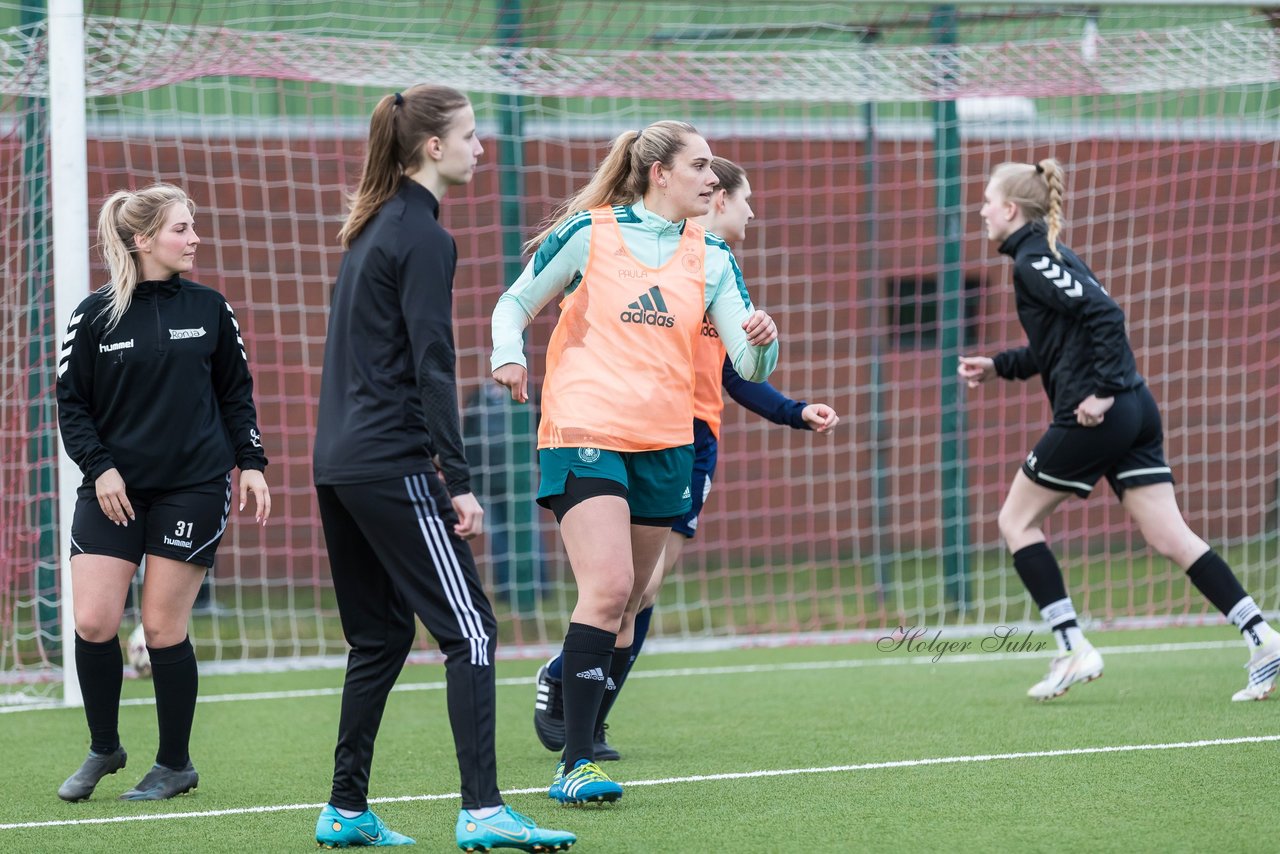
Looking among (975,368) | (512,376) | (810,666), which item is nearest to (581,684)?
(512,376)

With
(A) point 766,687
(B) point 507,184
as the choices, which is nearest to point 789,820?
(A) point 766,687

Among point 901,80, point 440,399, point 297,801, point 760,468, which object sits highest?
point 901,80

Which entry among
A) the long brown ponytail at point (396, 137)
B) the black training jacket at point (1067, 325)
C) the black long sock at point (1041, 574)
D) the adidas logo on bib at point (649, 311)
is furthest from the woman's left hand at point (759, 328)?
the black long sock at point (1041, 574)

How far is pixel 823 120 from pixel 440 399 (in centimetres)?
917

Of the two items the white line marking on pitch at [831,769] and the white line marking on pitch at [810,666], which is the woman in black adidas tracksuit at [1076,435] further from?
the white line marking on pitch at [810,666]

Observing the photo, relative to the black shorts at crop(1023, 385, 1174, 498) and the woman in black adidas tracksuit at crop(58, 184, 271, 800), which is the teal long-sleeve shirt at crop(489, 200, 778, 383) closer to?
the woman in black adidas tracksuit at crop(58, 184, 271, 800)

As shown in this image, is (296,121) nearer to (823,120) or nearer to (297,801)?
(823,120)

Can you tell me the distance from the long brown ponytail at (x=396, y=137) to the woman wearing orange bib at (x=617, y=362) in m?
0.60

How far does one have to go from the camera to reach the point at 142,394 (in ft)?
14.8

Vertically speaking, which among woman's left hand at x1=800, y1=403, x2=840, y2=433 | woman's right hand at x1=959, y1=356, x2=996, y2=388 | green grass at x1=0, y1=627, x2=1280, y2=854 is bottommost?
green grass at x1=0, y1=627, x2=1280, y2=854

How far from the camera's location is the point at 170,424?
4.50 meters

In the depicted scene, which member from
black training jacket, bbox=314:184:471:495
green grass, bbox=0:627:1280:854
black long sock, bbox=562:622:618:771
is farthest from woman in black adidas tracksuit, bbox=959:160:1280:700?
black training jacket, bbox=314:184:471:495

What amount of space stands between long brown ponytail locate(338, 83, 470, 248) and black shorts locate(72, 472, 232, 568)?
1266 millimetres

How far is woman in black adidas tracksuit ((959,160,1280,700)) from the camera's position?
19.0 feet
